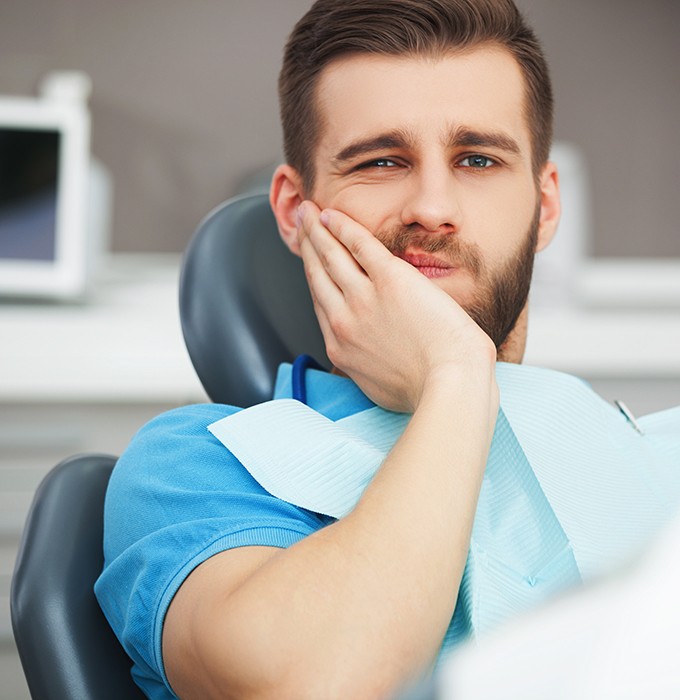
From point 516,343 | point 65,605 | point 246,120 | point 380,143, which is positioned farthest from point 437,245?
point 246,120

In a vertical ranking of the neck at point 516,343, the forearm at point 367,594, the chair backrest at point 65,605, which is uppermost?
the neck at point 516,343

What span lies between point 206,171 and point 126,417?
1332mm

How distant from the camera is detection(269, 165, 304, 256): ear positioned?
1147mm

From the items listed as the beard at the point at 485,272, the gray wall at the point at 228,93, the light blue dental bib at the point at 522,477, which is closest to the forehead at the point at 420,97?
the beard at the point at 485,272

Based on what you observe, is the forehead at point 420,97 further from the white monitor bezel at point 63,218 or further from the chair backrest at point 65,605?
the white monitor bezel at point 63,218

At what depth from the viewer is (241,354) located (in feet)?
3.71

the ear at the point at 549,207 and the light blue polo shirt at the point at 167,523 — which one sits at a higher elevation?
the ear at the point at 549,207

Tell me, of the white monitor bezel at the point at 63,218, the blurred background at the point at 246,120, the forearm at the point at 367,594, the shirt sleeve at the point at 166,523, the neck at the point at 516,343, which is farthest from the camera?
the blurred background at the point at 246,120

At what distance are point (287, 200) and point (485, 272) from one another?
0.29 metres

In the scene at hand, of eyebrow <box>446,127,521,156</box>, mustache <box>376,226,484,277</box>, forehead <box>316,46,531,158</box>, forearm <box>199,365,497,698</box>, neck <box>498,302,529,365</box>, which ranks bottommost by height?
forearm <box>199,365,497,698</box>

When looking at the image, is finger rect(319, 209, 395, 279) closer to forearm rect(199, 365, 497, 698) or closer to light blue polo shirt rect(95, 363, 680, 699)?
light blue polo shirt rect(95, 363, 680, 699)

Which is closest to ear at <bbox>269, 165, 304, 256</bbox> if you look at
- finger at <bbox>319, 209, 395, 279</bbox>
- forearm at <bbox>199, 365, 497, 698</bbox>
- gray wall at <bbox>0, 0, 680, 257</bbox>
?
finger at <bbox>319, 209, 395, 279</bbox>

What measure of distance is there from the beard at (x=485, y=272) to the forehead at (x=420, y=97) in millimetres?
103

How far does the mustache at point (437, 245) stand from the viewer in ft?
3.17
